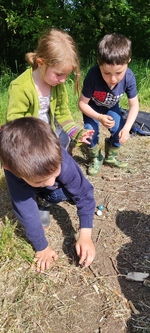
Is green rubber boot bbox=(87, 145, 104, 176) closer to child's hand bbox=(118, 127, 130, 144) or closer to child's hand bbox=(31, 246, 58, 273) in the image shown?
child's hand bbox=(118, 127, 130, 144)

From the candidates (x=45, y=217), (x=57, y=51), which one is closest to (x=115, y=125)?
(x=57, y=51)

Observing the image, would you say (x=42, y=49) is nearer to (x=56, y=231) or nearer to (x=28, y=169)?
(x=28, y=169)

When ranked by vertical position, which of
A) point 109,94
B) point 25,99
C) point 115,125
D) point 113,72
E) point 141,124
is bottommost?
point 141,124

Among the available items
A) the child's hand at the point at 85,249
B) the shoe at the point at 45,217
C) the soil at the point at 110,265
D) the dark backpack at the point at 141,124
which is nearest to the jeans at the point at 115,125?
the soil at the point at 110,265

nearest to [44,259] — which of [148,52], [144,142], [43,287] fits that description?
[43,287]

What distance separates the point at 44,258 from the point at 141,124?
252cm

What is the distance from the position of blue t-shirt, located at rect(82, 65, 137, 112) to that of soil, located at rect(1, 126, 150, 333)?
716 mm

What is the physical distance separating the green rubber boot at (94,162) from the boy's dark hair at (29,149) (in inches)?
62.0

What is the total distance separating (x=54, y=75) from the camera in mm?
2311

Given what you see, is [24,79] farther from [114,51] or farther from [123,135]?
[123,135]

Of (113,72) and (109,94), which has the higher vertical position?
(113,72)

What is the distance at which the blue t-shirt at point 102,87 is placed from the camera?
9.43 ft

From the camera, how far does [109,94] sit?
2.91 m

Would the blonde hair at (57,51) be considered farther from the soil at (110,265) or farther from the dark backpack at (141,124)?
the dark backpack at (141,124)
